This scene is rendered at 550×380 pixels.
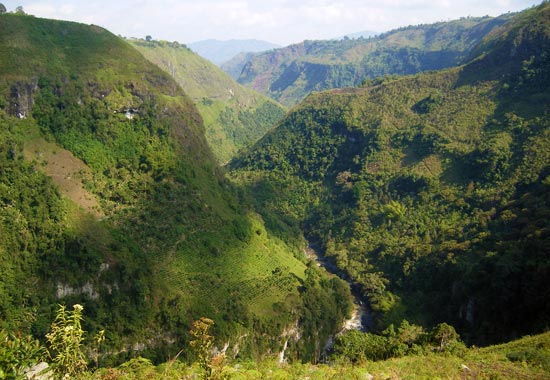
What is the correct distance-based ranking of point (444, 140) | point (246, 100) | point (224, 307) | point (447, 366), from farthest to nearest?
point (246, 100)
point (444, 140)
point (224, 307)
point (447, 366)

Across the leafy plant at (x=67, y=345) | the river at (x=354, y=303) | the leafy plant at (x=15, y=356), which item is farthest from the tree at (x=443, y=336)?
the leafy plant at (x=15, y=356)

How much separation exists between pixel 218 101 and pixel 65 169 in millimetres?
105207

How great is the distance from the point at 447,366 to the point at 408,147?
57891 mm

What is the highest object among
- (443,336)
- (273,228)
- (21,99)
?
(21,99)

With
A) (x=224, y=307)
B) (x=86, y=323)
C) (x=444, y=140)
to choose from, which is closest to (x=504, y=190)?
(x=444, y=140)

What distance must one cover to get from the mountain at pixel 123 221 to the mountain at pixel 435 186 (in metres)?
9.91

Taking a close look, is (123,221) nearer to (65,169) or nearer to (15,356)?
(65,169)

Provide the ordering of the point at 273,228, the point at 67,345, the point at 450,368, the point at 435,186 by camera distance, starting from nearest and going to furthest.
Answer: the point at 67,345, the point at 450,368, the point at 435,186, the point at 273,228

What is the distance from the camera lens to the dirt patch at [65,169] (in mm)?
39344

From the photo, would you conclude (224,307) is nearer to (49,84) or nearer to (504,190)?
(49,84)

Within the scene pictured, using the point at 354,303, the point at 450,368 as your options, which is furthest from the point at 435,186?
the point at 450,368

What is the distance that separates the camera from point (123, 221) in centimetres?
4053

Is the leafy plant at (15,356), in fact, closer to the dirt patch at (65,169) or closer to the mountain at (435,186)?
the mountain at (435,186)

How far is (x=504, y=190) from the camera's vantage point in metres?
52.8
